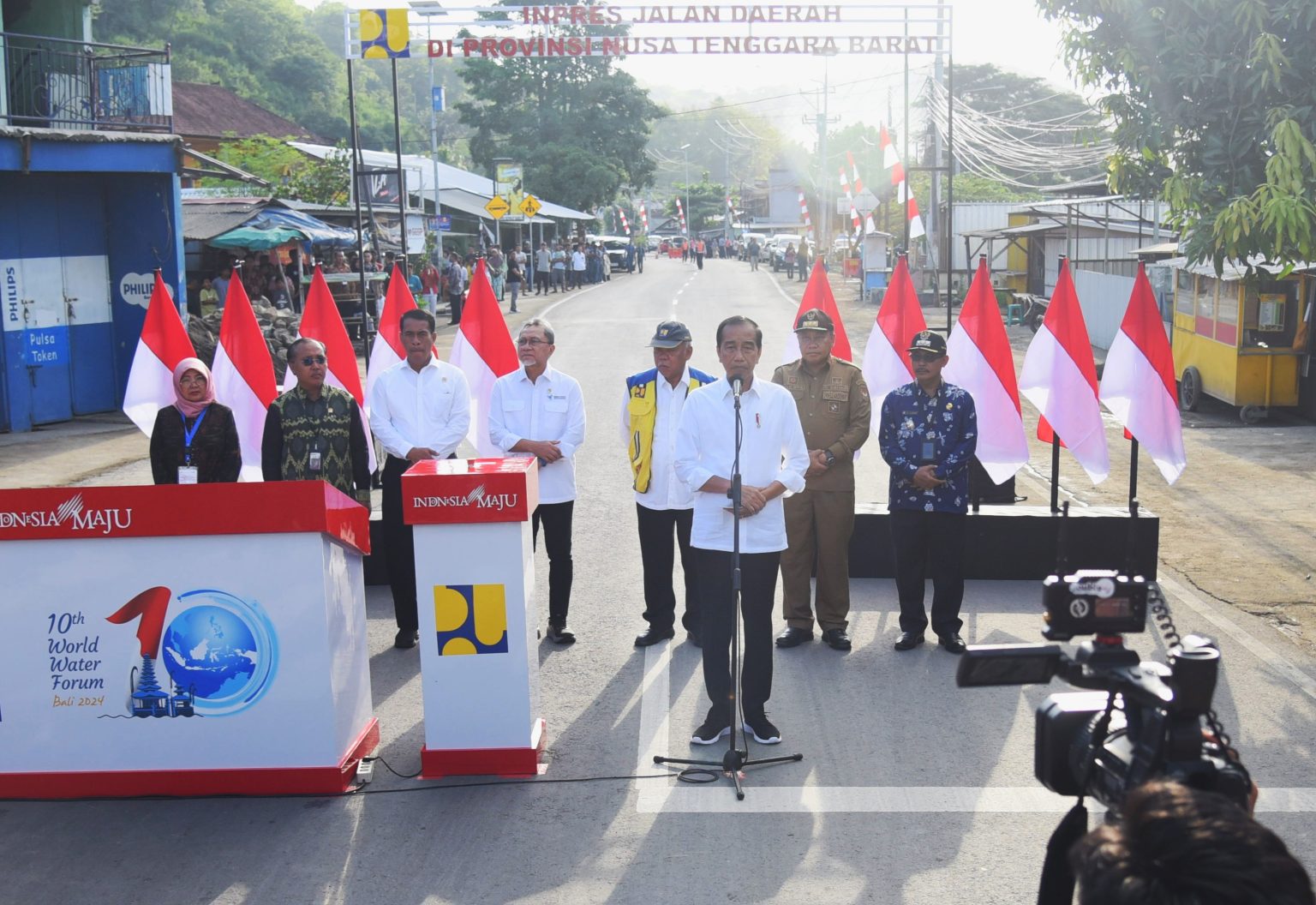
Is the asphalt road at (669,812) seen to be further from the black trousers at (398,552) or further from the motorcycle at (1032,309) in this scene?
the motorcycle at (1032,309)

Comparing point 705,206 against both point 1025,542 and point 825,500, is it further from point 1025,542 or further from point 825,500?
point 825,500

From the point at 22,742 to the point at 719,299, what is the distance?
1423 inches

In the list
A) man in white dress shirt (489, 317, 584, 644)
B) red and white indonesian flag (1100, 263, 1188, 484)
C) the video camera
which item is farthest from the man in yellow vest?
the video camera

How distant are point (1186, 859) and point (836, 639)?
6.12 meters

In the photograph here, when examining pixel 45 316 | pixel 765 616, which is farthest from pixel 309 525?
pixel 45 316

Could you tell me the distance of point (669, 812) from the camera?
18.5ft

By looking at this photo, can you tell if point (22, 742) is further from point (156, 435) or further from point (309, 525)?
point (156, 435)

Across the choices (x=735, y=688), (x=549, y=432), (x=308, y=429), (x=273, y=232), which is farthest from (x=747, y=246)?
(x=735, y=688)

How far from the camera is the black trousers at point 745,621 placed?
619cm

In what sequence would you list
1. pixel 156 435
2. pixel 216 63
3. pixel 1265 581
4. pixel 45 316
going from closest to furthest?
pixel 156 435, pixel 1265 581, pixel 45 316, pixel 216 63

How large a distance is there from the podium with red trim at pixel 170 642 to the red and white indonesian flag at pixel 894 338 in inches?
201

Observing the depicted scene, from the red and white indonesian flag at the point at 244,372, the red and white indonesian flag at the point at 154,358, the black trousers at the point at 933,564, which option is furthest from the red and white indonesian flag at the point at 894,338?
the red and white indonesian flag at the point at 154,358

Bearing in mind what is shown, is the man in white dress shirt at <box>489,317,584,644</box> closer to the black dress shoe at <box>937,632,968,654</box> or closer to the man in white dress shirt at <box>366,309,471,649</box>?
the man in white dress shirt at <box>366,309,471,649</box>

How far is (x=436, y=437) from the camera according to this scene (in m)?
8.15
